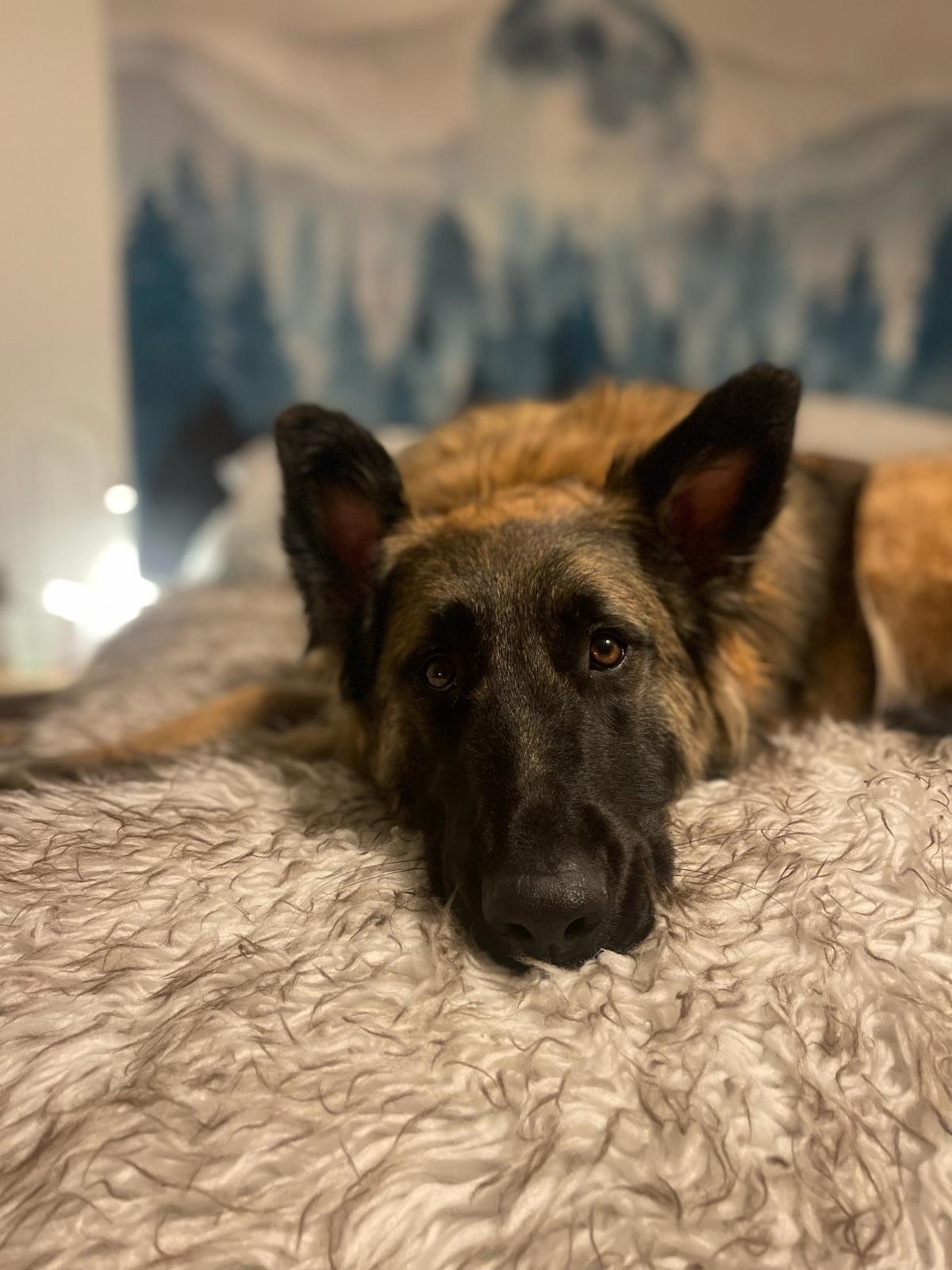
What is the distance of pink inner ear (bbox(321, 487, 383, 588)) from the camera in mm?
1458

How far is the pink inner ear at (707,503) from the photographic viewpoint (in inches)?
53.4

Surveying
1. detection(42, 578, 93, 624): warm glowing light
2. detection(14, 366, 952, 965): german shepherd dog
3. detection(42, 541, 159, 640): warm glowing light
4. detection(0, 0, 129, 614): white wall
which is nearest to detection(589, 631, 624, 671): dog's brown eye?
detection(14, 366, 952, 965): german shepherd dog

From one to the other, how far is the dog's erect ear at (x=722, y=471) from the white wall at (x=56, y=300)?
3.88 m

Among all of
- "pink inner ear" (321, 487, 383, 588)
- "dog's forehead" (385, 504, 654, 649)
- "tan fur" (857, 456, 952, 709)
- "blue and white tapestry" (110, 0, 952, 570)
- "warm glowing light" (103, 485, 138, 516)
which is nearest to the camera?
"dog's forehead" (385, 504, 654, 649)

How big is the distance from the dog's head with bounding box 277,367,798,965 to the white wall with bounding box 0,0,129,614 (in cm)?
361

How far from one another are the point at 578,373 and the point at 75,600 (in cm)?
282

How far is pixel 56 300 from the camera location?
444cm

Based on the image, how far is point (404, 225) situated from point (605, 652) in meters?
3.84

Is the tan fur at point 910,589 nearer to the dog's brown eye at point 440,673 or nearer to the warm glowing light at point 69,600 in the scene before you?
the dog's brown eye at point 440,673

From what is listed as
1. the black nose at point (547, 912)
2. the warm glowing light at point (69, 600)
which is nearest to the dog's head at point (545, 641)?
the black nose at point (547, 912)

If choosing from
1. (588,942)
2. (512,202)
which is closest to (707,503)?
(588,942)

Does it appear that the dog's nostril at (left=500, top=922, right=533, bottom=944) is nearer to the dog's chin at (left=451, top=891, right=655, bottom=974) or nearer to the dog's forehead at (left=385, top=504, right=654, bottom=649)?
the dog's chin at (left=451, top=891, right=655, bottom=974)

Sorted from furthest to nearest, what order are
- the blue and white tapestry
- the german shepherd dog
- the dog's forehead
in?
the blue and white tapestry < the dog's forehead < the german shepherd dog

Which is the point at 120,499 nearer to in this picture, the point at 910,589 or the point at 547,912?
the point at 910,589
